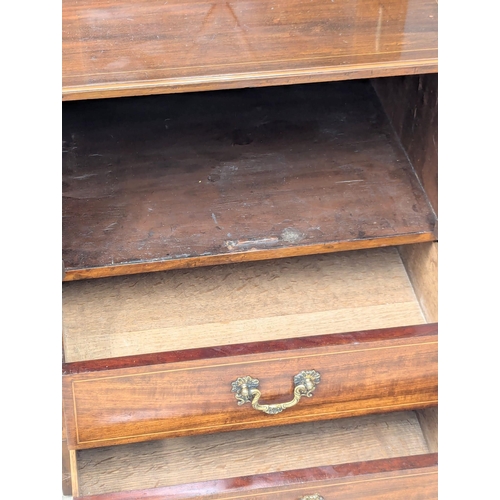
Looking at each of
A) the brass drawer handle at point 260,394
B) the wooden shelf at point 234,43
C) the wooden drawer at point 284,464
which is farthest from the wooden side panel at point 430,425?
the wooden shelf at point 234,43

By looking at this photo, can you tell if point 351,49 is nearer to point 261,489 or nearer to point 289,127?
point 289,127

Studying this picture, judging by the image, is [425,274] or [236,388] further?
[425,274]

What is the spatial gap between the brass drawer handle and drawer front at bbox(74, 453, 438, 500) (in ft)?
0.19

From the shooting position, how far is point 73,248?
0.82 metres

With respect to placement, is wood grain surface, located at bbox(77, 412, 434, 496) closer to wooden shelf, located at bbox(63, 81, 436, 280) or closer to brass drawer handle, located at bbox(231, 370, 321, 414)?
brass drawer handle, located at bbox(231, 370, 321, 414)

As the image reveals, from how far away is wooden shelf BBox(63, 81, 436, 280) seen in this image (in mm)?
822

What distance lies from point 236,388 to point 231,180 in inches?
8.6

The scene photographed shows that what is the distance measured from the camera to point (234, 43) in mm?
711

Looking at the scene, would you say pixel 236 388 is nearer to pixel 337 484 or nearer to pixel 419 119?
pixel 337 484

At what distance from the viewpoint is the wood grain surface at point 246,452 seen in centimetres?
85

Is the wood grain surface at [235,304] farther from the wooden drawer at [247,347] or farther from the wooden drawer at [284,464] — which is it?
the wooden drawer at [284,464]

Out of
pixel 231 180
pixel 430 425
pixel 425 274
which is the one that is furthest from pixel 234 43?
pixel 430 425

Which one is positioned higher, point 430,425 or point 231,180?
point 231,180

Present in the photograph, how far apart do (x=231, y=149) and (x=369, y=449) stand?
33cm
